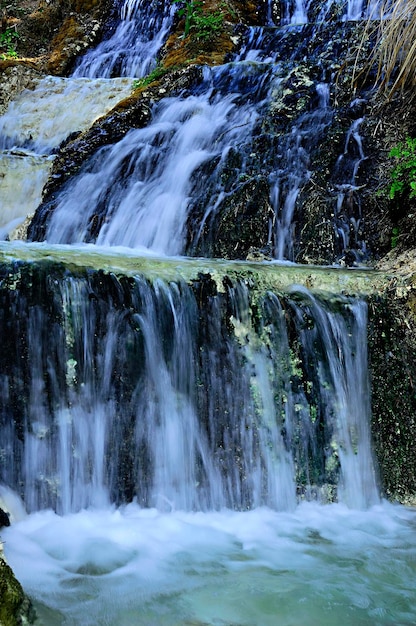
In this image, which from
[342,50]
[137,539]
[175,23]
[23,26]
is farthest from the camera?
[23,26]

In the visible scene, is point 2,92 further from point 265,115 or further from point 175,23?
point 265,115

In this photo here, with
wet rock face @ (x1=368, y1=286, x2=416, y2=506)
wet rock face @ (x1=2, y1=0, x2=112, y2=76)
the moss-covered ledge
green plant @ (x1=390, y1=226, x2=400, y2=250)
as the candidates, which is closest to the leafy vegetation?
wet rock face @ (x1=2, y1=0, x2=112, y2=76)

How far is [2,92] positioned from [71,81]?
1.28 meters

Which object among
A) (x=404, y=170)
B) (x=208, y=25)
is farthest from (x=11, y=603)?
(x=208, y=25)

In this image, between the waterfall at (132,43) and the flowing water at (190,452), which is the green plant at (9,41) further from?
the flowing water at (190,452)

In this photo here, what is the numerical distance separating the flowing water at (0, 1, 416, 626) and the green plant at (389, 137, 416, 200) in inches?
67.8

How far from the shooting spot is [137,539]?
131 inches

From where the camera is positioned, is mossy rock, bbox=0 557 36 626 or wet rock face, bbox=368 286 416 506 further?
wet rock face, bbox=368 286 416 506

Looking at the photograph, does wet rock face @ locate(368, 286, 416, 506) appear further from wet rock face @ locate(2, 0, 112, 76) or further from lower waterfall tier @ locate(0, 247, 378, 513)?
wet rock face @ locate(2, 0, 112, 76)

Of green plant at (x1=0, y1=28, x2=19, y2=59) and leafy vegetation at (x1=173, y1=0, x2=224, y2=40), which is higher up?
green plant at (x1=0, y1=28, x2=19, y2=59)

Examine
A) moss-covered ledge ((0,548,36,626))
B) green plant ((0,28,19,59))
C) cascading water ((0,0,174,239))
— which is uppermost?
green plant ((0,28,19,59))

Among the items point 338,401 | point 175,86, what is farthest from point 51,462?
point 175,86

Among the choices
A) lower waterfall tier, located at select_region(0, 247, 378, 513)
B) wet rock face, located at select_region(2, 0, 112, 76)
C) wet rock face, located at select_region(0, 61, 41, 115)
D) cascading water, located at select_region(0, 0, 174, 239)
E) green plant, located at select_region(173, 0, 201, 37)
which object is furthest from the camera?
wet rock face, located at select_region(2, 0, 112, 76)

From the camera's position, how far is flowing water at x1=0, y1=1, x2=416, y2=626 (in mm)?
2850
